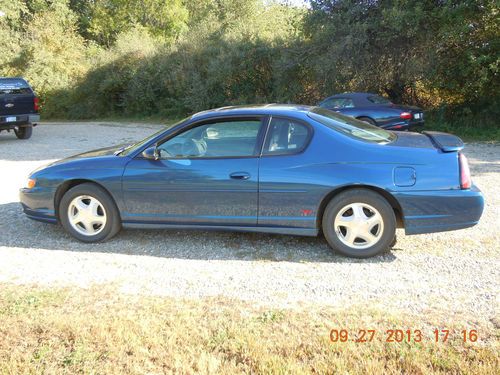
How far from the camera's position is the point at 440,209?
13.7 feet

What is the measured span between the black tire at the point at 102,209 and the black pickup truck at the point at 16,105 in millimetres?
10241

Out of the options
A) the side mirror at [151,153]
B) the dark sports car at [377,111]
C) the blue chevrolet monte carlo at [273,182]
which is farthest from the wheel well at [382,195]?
the dark sports car at [377,111]

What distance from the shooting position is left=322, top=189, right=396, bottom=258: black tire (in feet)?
14.0

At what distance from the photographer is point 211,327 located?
3.17 m

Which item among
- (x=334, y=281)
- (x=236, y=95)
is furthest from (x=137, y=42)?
(x=334, y=281)

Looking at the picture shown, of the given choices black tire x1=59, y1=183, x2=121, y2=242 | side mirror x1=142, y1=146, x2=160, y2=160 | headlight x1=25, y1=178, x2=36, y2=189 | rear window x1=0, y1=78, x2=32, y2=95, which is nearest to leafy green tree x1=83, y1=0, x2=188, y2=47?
rear window x1=0, y1=78, x2=32, y2=95

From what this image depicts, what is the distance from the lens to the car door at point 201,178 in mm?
4535

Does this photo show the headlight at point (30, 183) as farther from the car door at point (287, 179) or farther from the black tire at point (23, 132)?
the black tire at point (23, 132)

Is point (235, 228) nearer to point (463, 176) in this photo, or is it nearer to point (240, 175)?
point (240, 175)

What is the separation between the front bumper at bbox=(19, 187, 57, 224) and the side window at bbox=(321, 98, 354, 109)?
28.9ft

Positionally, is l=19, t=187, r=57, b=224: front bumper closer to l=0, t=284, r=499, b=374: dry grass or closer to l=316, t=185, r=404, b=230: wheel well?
l=0, t=284, r=499, b=374: dry grass

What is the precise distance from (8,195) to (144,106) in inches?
671

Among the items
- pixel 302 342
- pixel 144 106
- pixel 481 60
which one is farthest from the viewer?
pixel 144 106

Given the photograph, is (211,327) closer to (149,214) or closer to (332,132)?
(149,214)
